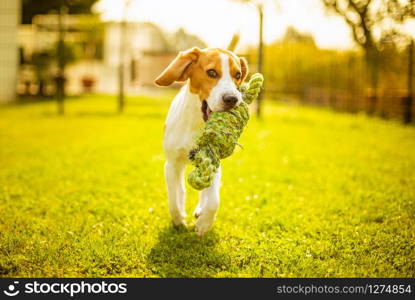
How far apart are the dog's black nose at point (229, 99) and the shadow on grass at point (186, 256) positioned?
4.05 feet

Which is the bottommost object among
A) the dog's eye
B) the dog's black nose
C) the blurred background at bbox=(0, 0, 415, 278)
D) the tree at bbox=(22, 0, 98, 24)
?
the blurred background at bbox=(0, 0, 415, 278)

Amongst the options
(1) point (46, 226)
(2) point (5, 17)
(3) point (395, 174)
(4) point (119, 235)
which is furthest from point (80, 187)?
(2) point (5, 17)

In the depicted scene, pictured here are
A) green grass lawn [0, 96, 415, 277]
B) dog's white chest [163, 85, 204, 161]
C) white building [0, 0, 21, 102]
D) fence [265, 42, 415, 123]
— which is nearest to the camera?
green grass lawn [0, 96, 415, 277]

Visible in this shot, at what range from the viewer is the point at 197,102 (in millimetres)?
3902

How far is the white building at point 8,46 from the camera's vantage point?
2183 centimetres

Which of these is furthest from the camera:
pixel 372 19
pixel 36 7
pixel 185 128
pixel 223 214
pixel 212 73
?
pixel 36 7

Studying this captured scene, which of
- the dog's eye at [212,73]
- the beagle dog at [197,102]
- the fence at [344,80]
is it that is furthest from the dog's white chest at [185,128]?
the fence at [344,80]

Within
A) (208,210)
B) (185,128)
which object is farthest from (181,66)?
(208,210)

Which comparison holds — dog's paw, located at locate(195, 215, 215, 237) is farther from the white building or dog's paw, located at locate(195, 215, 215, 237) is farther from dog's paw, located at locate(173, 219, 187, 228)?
the white building

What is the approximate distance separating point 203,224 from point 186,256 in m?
0.43

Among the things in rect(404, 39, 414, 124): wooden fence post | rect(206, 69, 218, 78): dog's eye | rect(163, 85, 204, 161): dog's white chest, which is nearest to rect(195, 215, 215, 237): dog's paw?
rect(163, 85, 204, 161): dog's white chest

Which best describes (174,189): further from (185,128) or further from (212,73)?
(212,73)

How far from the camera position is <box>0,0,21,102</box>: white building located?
2183 centimetres

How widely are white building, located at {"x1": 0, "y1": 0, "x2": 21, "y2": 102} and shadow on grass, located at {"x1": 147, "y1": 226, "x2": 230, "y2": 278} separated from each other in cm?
2108
